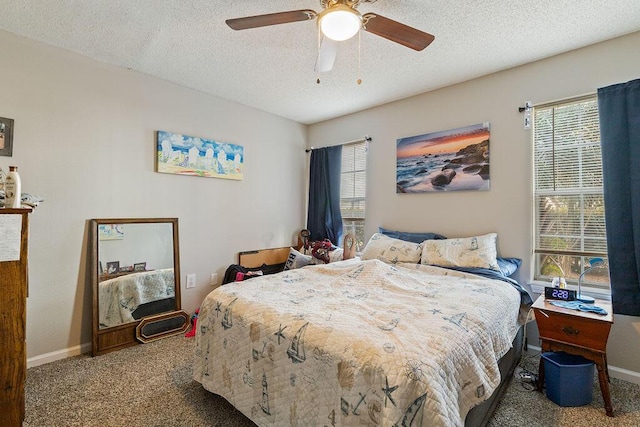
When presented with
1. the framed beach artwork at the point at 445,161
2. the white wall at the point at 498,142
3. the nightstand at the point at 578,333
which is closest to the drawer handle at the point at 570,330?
the nightstand at the point at 578,333

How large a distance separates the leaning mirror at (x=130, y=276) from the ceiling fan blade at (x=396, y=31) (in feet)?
8.25

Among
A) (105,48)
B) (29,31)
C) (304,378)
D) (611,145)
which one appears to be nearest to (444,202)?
(611,145)

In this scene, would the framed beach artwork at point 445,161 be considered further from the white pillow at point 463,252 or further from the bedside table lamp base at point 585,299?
the bedside table lamp base at point 585,299

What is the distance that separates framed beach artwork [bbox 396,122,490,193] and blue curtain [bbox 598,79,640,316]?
82cm

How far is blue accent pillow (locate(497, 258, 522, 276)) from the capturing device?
2.40m

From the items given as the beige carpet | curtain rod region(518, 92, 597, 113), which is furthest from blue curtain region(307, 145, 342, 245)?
the beige carpet

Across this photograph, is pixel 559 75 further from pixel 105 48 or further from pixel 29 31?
pixel 29 31

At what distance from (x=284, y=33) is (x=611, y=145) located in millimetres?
2475

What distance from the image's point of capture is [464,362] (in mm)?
1219

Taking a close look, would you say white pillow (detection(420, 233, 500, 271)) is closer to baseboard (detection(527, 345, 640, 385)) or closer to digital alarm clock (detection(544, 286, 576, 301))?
digital alarm clock (detection(544, 286, 576, 301))

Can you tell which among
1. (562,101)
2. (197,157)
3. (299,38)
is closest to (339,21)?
(299,38)

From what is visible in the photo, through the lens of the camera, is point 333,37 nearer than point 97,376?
Yes

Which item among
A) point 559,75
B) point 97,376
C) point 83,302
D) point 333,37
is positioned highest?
point 559,75

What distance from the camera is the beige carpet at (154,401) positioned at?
169 centimetres
